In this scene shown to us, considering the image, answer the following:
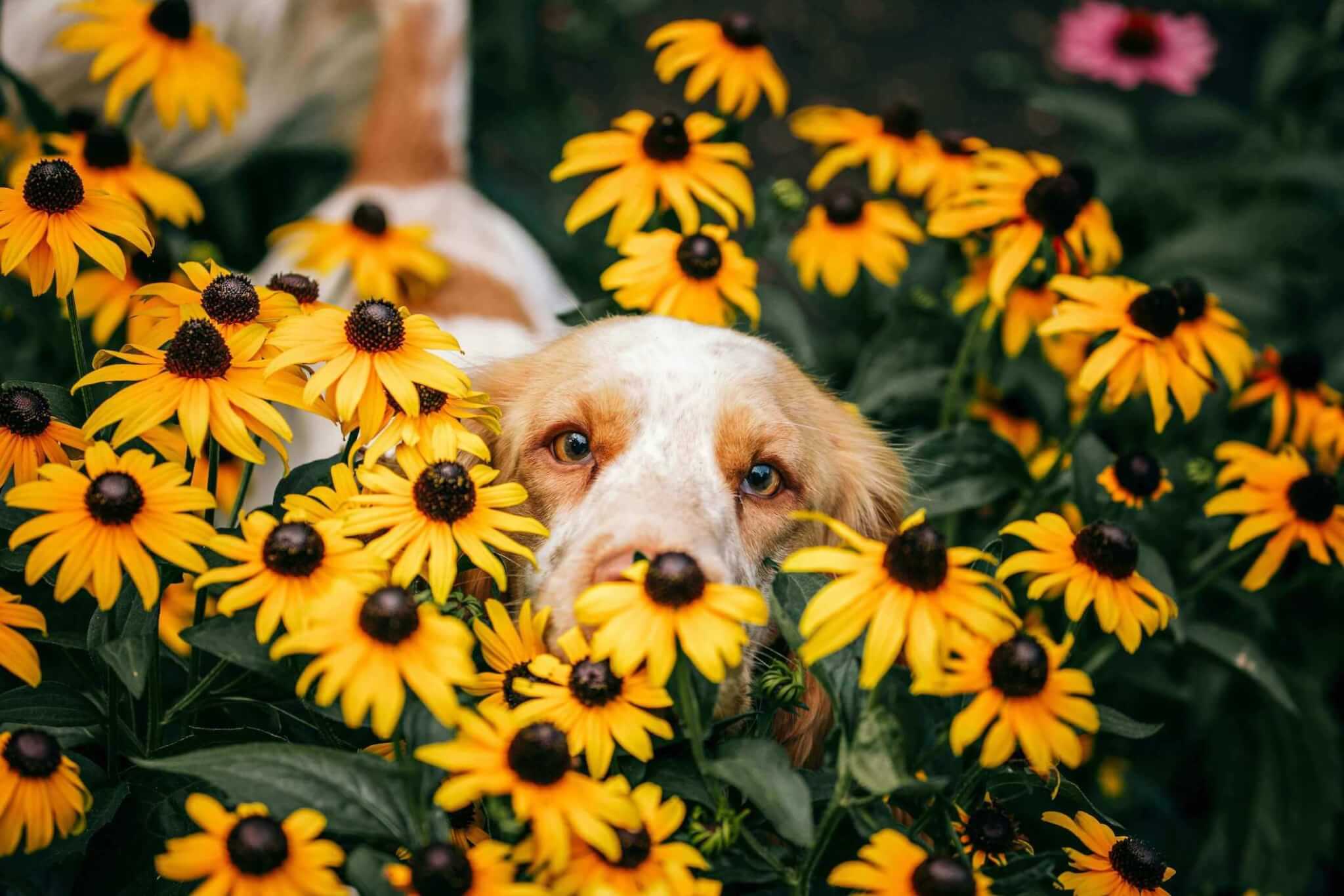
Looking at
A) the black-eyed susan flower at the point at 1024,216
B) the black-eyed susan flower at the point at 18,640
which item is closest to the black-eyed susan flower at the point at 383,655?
the black-eyed susan flower at the point at 18,640

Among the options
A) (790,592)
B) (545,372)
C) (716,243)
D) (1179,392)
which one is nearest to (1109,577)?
(790,592)

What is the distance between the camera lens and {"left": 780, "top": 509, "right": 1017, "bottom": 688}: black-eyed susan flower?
105cm

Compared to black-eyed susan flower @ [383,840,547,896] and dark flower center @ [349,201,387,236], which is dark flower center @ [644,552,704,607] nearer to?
black-eyed susan flower @ [383,840,547,896]

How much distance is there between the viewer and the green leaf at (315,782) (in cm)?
105

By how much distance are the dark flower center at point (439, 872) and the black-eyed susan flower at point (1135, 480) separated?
1188 millimetres

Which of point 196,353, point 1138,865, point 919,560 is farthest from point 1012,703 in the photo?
point 196,353

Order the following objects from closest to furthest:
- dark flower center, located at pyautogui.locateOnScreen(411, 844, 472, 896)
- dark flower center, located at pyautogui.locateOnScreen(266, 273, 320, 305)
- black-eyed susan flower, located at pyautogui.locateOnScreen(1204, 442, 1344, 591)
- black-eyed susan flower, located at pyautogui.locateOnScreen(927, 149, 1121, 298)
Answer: dark flower center, located at pyautogui.locateOnScreen(411, 844, 472, 896), dark flower center, located at pyautogui.locateOnScreen(266, 273, 320, 305), black-eyed susan flower, located at pyautogui.locateOnScreen(1204, 442, 1344, 591), black-eyed susan flower, located at pyautogui.locateOnScreen(927, 149, 1121, 298)

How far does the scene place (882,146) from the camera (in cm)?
223

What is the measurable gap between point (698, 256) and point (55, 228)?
35.8 inches

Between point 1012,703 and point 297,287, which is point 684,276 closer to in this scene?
point 297,287

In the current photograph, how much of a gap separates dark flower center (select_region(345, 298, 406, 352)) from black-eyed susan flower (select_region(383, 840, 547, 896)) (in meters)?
0.60

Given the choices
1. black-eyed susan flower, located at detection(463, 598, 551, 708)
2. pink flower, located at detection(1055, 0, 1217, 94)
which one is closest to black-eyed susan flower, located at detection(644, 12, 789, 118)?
black-eyed susan flower, located at detection(463, 598, 551, 708)

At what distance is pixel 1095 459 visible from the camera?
1.89m

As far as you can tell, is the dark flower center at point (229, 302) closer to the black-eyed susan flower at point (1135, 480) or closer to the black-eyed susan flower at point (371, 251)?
the black-eyed susan flower at point (371, 251)
